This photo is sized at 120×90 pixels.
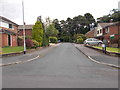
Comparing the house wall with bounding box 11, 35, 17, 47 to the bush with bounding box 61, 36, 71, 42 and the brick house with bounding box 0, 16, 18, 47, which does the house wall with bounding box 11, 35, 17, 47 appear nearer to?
the brick house with bounding box 0, 16, 18, 47

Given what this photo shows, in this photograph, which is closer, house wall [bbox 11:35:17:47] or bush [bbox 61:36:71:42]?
house wall [bbox 11:35:17:47]

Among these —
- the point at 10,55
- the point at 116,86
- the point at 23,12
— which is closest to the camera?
the point at 116,86

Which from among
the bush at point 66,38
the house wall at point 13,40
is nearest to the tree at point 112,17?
the bush at point 66,38

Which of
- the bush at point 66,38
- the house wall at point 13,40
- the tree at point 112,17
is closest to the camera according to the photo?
the house wall at point 13,40

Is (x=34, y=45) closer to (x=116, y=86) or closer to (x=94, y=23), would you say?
(x=116, y=86)

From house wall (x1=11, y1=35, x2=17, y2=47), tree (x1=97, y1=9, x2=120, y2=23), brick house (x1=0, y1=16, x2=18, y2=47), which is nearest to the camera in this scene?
brick house (x1=0, y1=16, x2=18, y2=47)

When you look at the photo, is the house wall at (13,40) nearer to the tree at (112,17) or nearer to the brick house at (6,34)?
the brick house at (6,34)

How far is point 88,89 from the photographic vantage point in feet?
15.0

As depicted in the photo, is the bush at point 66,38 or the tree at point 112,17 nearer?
the tree at point 112,17

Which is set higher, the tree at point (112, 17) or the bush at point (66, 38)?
the tree at point (112, 17)

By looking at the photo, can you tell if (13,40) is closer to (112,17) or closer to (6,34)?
(6,34)

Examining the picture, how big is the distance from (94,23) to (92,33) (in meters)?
22.0

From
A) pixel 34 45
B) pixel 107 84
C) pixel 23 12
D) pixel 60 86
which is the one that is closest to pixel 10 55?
pixel 23 12

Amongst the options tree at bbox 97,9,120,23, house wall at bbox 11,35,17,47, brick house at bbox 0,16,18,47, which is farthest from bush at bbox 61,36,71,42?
house wall at bbox 11,35,17,47
